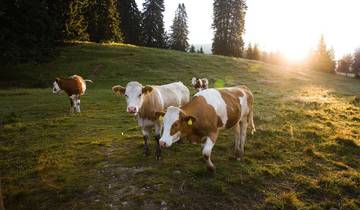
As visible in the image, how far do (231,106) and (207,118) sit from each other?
1167mm

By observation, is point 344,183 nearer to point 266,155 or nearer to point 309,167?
point 309,167

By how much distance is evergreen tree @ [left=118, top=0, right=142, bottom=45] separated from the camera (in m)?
69.7

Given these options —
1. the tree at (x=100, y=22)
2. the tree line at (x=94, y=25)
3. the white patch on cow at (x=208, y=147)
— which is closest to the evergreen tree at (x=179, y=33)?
the tree line at (x=94, y=25)

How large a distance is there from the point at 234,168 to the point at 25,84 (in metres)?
26.3

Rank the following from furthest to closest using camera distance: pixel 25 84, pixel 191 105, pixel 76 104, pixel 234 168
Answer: pixel 25 84 → pixel 76 104 → pixel 234 168 → pixel 191 105

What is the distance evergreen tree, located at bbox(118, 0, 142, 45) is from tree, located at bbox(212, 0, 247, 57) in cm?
1728

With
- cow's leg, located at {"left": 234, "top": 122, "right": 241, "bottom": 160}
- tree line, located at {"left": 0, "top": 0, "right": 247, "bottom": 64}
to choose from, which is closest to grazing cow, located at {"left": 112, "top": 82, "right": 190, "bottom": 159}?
cow's leg, located at {"left": 234, "top": 122, "right": 241, "bottom": 160}

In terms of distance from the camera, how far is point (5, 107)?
18891mm

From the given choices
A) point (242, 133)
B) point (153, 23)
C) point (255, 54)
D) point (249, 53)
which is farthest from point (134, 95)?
point (255, 54)

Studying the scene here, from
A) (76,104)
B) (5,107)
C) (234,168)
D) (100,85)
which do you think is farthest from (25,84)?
(234,168)

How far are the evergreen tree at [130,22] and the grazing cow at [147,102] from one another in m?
60.4

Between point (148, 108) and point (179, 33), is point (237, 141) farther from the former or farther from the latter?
point (179, 33)

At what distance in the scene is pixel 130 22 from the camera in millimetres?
70312

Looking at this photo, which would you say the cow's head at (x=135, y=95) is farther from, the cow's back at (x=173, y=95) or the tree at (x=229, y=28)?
the tree at (x=229, y=28)
